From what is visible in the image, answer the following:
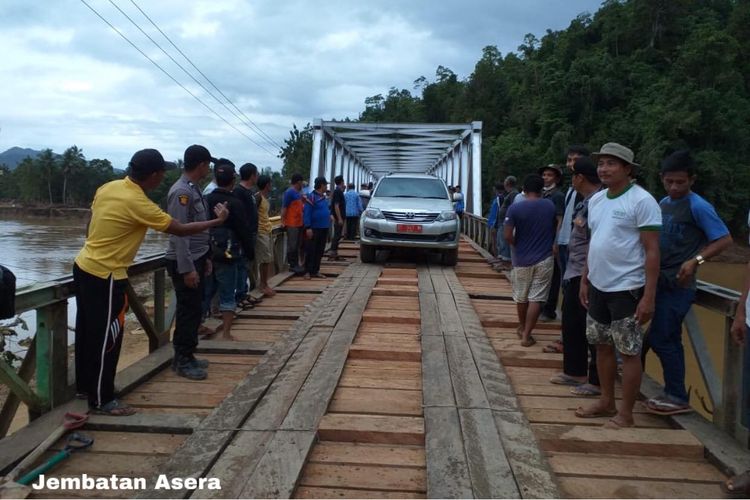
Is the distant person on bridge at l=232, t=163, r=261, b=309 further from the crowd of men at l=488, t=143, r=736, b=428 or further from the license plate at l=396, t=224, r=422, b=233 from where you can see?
the license plate at l=396, t=224, r=422, b=233

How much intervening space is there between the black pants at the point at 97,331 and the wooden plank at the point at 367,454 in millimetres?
1363

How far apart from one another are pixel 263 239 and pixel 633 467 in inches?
194

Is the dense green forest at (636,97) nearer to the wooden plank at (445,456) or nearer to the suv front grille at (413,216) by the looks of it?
the suv front grille at (413,216)

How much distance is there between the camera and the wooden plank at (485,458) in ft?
8.39

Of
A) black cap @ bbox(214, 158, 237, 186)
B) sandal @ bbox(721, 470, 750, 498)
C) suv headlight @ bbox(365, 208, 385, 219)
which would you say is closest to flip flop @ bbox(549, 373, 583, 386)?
sandal @ bbox(721, 470, 750, 498)

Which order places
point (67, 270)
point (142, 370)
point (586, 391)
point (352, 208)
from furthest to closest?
point (67, 270) < point (352, 208) < point (142, 370) < point (586, 391)

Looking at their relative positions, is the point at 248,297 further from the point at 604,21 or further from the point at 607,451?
the point at 604,21

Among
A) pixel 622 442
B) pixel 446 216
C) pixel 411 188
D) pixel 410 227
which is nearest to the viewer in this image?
pixel 622 442

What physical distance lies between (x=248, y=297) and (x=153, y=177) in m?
2.98

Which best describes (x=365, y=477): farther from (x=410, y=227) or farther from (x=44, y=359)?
(x=410, y=227)

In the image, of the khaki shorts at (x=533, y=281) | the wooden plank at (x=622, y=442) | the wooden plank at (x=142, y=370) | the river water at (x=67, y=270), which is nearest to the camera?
the wooden plank at (x=622, y=442)

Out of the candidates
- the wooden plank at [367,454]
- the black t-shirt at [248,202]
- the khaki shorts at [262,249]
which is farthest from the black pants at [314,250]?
the wooden plank at [367,454]

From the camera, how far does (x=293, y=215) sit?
8320 mm

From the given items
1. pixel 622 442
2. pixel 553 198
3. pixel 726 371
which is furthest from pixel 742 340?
pixel 553 198
